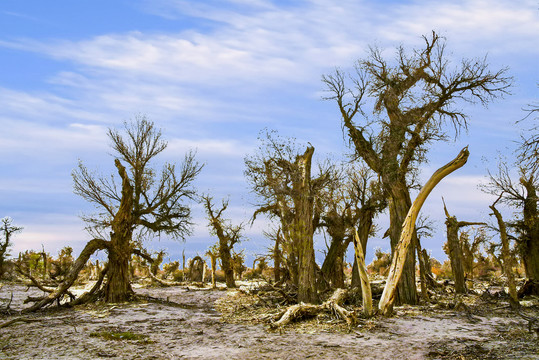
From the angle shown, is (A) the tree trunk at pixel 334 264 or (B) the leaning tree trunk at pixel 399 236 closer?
(B) the leaning tree trunk at pixel 399 236

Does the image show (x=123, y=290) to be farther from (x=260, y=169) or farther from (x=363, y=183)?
(x=363, y=183)

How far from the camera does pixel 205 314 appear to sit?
17.2 m

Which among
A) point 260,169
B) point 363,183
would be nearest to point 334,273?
point 363,183

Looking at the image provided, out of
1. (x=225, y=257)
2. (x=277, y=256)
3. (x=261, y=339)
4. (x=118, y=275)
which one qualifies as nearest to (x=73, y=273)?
(x=118, y=275)

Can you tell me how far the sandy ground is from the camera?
1006 cm

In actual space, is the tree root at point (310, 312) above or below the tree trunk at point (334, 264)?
below

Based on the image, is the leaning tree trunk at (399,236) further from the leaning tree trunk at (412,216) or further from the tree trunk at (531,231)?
the tree trunk at (531,231)

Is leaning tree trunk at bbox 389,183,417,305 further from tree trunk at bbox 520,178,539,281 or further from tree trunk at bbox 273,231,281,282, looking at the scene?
tree trunk at bbox 520,178,539,281

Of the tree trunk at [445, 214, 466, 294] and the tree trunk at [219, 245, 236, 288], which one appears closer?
the tree trunk at [445, 214, 466, 294]

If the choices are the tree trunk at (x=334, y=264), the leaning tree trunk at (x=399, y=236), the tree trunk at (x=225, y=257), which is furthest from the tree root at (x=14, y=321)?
the tree trunk at (x=225, y=257)

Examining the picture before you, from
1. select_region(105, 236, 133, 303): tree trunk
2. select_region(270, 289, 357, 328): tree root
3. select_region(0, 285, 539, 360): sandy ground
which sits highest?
select_region(105, 236, 133, 303): tree trunk

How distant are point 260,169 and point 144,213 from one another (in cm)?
605

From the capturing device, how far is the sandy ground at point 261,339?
10.1 m

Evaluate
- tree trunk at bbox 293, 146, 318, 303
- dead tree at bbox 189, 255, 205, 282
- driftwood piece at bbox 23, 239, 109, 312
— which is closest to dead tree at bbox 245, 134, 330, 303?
tree trunk at bbox 293, 146, 318, 303
